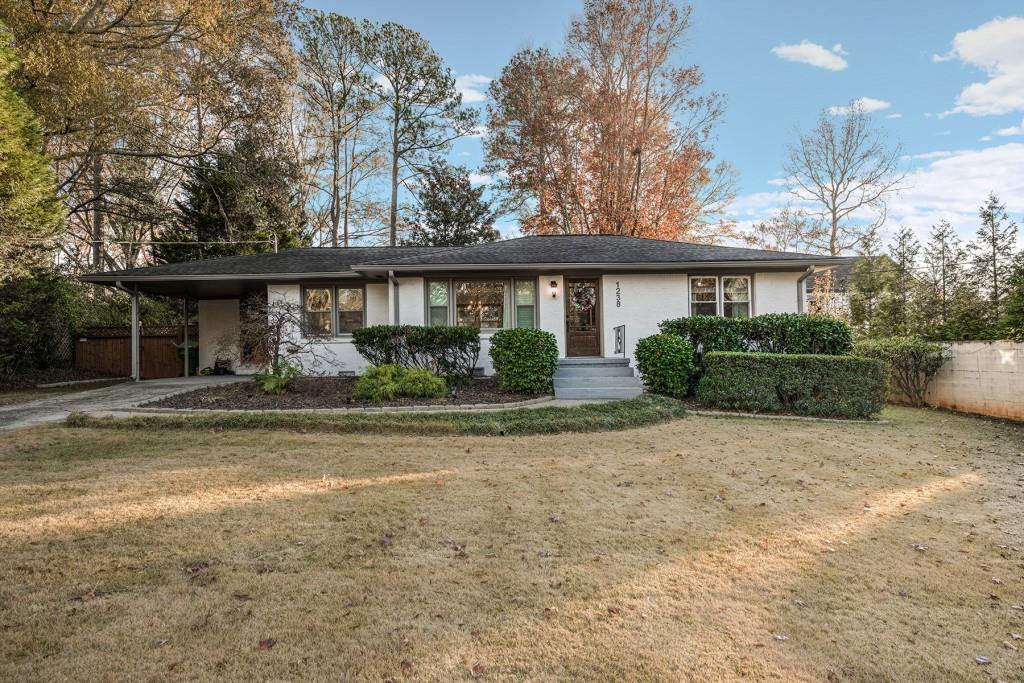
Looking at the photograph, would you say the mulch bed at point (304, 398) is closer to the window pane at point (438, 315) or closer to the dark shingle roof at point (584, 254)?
the window pane at point (438, 315)

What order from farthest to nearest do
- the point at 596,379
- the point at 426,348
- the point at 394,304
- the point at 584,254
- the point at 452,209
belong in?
the point at 452,209 < the point at 584,254 < the point at 394,304 < the point at 596,379 < the point at 426,348

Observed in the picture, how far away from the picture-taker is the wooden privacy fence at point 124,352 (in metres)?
14.8

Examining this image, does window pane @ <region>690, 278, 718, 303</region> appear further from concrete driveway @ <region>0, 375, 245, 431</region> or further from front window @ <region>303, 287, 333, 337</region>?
concrete driveway @ <region>0, 375, 245, 431</region>

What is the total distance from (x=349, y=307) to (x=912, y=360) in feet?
42.1

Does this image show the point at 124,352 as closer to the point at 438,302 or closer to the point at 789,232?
the point at 438,302

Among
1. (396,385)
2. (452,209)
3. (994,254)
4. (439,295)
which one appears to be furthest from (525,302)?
(452,209)

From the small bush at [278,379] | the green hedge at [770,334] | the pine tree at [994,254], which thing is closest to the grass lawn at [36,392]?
the small bush at [278,379]

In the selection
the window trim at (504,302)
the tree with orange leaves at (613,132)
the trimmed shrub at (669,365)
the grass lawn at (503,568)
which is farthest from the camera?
the tree with orange leaves at (613,132)

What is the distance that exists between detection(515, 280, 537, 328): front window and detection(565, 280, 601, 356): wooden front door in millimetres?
822

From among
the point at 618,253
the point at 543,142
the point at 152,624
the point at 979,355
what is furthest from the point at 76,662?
the point at 543,142

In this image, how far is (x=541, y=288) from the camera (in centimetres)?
1170

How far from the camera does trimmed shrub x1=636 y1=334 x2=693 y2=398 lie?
9258 millimetres

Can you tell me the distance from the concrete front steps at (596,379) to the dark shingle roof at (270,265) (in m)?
5.00

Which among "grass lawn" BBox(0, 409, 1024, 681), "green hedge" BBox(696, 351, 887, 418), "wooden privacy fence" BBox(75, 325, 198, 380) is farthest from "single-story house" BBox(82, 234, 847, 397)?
"grass lawn" BBox(0, 409, 1024, 681)
